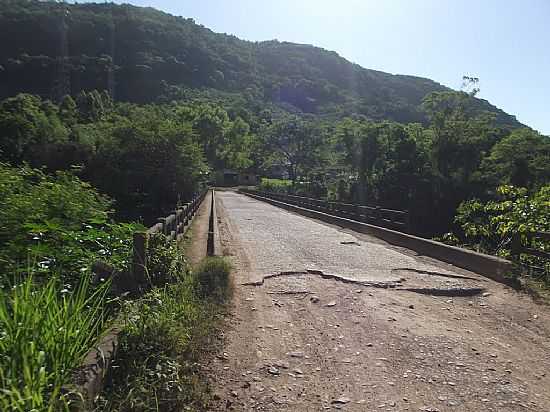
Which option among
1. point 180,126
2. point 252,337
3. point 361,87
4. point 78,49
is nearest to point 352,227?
point 252,337

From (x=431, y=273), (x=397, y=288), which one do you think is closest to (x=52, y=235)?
(x=397, y=288)

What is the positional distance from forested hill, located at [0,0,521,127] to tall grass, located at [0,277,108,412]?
49457mm

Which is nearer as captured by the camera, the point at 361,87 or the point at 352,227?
the point at 352,227

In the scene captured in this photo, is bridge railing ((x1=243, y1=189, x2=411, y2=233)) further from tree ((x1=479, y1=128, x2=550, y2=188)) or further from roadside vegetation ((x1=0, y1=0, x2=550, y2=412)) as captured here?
tree ((x1=479, y1=128, x2=550, y2=188))

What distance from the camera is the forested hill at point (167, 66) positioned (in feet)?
246

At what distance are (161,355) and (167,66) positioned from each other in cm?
10954

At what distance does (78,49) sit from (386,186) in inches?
2908

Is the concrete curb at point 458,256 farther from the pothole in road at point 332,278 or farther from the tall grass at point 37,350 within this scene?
the tall grass at point 37,350

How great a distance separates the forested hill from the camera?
7506 cm

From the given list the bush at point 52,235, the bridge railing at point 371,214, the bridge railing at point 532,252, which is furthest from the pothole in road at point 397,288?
the bridge railing at point 371,214

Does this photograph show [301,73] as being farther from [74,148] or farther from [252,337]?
[252,337]

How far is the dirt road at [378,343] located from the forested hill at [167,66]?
147ft

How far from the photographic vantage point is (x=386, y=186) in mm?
42562

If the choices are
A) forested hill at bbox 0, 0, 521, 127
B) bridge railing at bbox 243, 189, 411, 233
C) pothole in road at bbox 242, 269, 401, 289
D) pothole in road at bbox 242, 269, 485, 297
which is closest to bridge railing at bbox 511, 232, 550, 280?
pothole in road at bbox 242, 269, 485, 297
